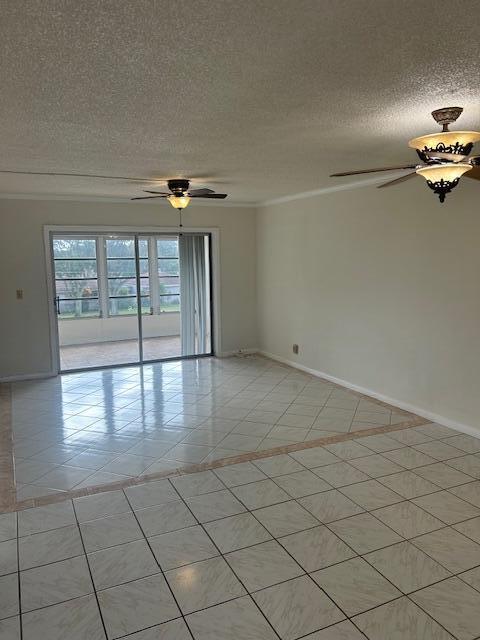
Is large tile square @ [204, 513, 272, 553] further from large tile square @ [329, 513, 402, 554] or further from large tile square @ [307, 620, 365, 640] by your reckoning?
large tile square @ [307, 620, 365, 640]

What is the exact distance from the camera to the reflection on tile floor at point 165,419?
11.9 ft

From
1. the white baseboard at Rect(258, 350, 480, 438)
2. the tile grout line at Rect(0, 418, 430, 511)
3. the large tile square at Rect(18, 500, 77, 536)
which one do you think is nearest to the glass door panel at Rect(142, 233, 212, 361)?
the white baseboard at Rect(258, 350, 480, 438)

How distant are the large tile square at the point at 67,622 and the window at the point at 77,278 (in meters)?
6.48

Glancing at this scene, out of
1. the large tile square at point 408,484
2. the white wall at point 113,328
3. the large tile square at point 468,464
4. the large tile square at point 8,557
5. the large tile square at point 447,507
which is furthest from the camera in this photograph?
the white wall at point 113,328

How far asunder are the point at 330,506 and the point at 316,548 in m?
0.45

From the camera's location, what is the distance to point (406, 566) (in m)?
2.43

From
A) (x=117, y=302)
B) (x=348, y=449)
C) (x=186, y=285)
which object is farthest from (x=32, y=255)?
(x=348, y=449)

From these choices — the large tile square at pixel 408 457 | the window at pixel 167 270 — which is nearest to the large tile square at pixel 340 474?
the large tile square at pixel 408 457

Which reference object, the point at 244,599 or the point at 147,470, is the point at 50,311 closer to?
the point at 147,470

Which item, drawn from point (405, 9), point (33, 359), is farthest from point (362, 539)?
point (33, 359)

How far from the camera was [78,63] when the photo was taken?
1830mm

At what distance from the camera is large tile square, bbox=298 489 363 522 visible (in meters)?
2.90

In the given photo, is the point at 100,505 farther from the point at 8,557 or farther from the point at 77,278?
the point at 77,278

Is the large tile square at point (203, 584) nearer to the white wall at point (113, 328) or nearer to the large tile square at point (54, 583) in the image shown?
the large tile square at point (54, 583)
